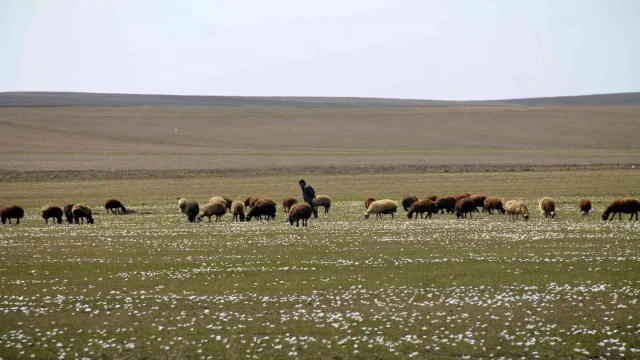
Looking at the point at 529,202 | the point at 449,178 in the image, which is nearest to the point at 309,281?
the point at 529,202

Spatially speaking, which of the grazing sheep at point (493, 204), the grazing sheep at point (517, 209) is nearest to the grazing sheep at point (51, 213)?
the grazing sheep at point (493, 204)

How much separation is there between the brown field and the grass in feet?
143

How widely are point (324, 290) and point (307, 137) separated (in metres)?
83.3

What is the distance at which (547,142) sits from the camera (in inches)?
3654

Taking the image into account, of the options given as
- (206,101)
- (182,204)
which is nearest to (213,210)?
(182,204)

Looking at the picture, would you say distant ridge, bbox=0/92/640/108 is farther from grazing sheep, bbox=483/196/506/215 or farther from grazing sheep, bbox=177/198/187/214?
grazing sheep, bbox=483/196/506/215

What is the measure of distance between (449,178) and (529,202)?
18.4 metres

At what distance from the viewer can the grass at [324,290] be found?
1064 centimetres

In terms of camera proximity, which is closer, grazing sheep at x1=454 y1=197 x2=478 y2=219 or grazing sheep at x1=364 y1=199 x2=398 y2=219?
grazing sheep at x1=454 y1=197 x2=478 y2=219

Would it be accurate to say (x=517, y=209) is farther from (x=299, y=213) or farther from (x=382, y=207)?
(x=299, y=213)

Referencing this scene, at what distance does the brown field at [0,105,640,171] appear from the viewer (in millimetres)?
71875

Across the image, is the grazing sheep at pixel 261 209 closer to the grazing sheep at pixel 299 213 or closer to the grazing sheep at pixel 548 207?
the grazing sheep at pixel 299 213

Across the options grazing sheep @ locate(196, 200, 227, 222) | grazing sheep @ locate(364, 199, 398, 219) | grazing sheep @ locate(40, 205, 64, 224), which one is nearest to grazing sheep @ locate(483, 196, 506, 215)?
grazing sheep @ locate(364, 199, 398, 219)

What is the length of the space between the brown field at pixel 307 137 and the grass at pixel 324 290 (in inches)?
1715
